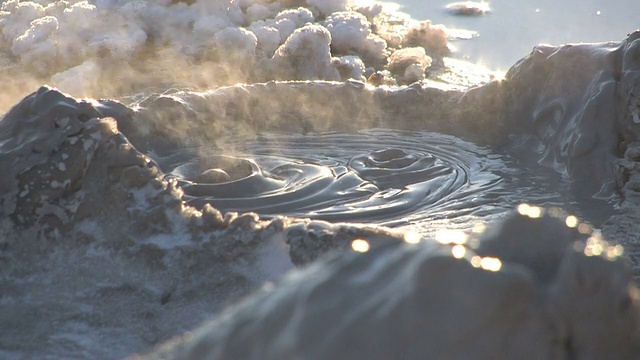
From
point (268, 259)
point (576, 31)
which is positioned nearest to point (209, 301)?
point (268, 259)

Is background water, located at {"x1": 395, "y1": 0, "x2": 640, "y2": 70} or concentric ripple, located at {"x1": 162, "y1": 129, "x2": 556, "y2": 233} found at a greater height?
background water, located at {"x1": 395, "y1": 0, "x2": 640, "y2": 70}

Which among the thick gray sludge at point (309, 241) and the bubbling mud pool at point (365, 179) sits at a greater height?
the thick gray sludge at point (309, 241)

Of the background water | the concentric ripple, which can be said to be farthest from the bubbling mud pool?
the background water

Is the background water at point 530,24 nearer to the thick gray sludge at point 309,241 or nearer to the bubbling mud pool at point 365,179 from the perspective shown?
the thick gray sludge at point 309,241

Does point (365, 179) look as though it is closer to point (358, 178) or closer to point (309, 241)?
point (358, 178)

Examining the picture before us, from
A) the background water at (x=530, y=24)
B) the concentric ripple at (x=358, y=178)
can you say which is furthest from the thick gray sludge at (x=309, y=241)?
the background water at (x=530, y=24)

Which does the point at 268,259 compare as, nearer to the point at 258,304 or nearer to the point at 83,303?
the point at 83,303

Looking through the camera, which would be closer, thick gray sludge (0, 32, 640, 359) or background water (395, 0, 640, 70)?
thick gray sludge (0, 32, 640, 359)

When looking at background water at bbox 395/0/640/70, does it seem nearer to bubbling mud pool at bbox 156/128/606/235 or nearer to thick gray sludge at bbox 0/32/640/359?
thick gray sludge at bbox 0/32/640/359
